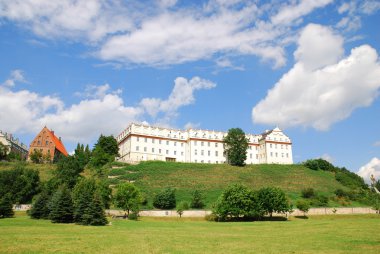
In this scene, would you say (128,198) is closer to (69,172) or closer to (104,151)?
(69,172)

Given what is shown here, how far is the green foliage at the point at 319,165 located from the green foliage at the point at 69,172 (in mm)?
63543

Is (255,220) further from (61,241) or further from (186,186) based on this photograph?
(61,241)

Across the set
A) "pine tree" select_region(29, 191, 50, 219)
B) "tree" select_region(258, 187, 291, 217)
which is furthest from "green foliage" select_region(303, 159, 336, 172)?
"pine tree" select_region(29, 191, 50, 219)

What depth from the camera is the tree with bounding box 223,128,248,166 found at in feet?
311

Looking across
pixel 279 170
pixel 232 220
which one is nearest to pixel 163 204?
pixel 232 220

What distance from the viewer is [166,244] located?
21.8 metres

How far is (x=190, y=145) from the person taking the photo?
98938 mm

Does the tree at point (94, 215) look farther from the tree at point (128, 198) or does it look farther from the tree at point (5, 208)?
the tree at point (5, 208)

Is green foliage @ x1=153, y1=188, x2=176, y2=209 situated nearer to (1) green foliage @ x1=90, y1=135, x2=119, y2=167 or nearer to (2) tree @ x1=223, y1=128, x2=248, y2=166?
(1) green foliage @ x1=90, y1=135, x2=119, y2=167

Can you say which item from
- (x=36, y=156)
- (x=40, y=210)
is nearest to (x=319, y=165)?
(x=36, y=156)

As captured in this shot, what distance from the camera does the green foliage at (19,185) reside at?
183ft

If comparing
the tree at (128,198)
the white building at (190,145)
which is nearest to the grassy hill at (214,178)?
the white building at (190,145)

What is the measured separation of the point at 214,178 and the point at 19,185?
1590 inches

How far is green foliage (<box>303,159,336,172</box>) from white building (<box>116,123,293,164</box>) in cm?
876
